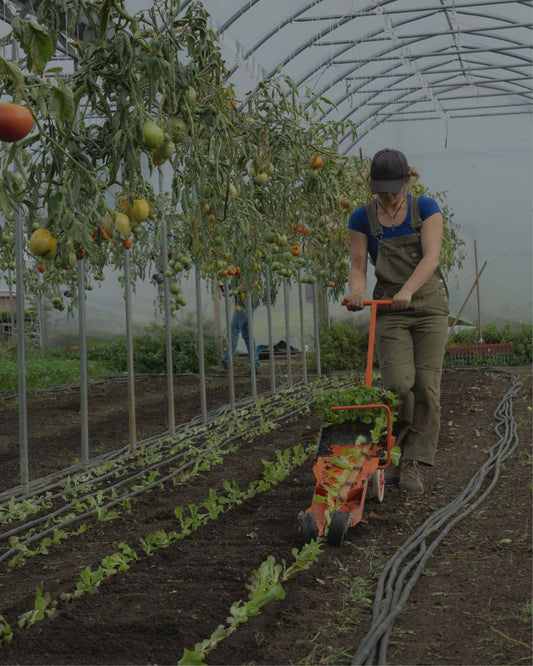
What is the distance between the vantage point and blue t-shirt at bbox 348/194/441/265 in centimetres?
A: 358

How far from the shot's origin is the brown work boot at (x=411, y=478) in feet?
11.8

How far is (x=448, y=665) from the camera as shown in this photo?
1.93m

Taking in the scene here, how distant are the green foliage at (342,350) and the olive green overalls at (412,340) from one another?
667 cm

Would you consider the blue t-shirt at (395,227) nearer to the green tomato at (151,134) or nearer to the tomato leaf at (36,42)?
the green tomato at (151,134)

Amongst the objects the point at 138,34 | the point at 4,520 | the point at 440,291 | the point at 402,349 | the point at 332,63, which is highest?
the point at 332,63

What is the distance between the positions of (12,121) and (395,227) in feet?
7.16

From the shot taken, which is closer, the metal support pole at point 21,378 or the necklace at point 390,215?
the necklace at point 390,215

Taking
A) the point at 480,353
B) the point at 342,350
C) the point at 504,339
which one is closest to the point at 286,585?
the point at 342,350

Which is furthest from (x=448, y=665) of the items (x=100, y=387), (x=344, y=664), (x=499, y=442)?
(x=100, y=387)

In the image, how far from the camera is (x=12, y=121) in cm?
169

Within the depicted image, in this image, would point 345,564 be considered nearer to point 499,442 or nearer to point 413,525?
point 413,525

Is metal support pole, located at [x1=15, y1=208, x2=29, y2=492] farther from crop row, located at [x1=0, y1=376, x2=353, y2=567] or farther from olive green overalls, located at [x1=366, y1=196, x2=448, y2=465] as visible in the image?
olive green overalls, located at [x1=366, y1=196, x2=448, y2=465]

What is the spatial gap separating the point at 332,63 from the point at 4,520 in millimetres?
7384

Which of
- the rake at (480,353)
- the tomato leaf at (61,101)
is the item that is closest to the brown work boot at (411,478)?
the tomato leaf at (61,101)
